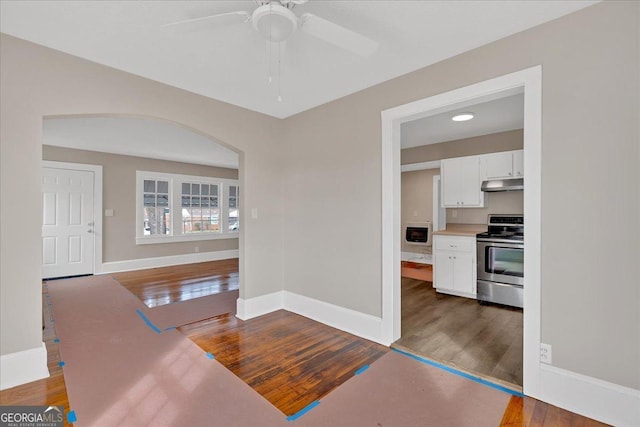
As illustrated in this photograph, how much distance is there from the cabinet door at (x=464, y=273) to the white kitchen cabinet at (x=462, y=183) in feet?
3.05

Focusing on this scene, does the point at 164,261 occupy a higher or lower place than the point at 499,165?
lower

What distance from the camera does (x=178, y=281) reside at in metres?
5.18

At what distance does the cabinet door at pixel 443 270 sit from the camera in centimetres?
425

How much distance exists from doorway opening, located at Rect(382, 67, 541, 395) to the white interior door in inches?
240

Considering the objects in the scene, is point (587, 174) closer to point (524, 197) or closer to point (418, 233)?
point (524, 197)

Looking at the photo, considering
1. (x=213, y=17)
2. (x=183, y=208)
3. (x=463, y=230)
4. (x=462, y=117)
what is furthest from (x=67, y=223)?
(x=463, y=230)

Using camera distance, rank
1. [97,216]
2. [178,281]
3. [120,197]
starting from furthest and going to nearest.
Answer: [120,197]
[97,216]
[178,281]

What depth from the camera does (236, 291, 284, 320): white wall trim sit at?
11.1ft

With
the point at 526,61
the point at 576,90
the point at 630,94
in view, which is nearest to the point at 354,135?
the point at 526,61

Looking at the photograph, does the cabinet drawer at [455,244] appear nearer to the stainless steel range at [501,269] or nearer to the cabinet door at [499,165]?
the stainless steel range at [501,269]

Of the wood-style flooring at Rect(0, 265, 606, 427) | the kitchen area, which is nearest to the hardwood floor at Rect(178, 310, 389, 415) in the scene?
the wood-style flooring at Rect(0, 265, 606, 427)

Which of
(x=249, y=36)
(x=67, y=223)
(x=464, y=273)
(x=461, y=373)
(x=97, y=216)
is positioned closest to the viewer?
(x=249, y=36)

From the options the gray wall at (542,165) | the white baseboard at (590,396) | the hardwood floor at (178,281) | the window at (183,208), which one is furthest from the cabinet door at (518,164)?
the window at (183,208)

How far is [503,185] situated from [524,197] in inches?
96.8
